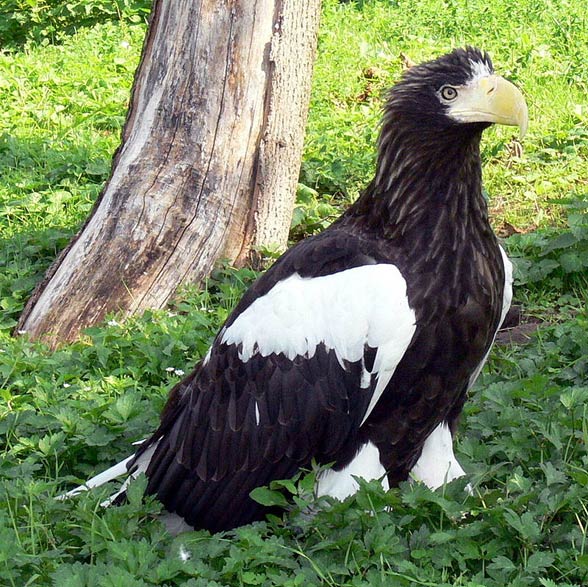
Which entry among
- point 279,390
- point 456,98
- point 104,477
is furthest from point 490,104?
point 104,477

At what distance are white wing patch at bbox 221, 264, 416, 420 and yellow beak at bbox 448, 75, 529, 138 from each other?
59 cm

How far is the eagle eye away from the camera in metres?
3.64

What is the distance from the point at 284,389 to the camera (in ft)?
11.9

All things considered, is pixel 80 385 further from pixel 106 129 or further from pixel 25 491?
pixel 106 129

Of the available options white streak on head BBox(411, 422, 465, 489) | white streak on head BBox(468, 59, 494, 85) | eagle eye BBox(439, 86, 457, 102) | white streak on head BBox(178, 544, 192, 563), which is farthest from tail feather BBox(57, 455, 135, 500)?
white streak on head BBox(468, 59, 494, 85)

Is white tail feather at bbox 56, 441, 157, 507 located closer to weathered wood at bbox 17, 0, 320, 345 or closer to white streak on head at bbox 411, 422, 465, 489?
white streak on head at bbox 411, 422, 465, 489

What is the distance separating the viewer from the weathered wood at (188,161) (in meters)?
5.57

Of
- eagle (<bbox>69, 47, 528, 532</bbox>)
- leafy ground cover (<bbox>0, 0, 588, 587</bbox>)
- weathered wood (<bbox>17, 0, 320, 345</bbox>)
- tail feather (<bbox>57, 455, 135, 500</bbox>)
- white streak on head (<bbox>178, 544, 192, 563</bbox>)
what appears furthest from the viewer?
weathered wood (<bbox>17, 0, 320, 345</bbox>)

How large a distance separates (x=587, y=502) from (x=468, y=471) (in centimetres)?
56

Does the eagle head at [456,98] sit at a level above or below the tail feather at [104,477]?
above

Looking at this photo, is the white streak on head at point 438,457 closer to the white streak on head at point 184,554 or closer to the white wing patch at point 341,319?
the white wing patch at point 341,319

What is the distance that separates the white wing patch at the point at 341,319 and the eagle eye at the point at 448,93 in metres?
0.63

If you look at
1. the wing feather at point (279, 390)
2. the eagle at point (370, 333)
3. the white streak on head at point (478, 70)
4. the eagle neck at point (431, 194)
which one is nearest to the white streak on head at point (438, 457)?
the eagle at point (370, 333)

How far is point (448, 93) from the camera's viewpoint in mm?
3652
